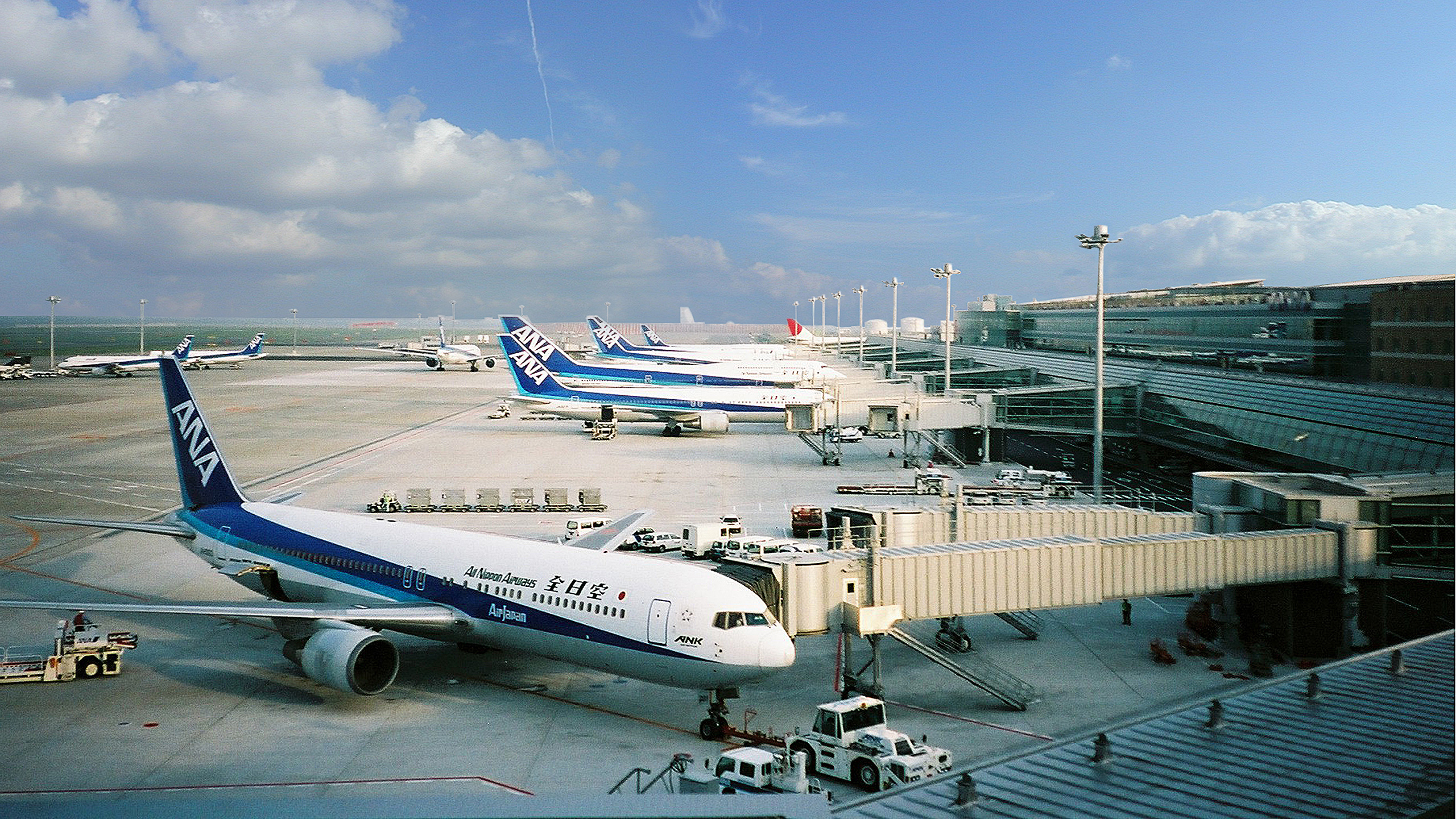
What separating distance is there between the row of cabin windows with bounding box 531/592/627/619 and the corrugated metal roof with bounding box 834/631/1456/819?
1274 centimetres

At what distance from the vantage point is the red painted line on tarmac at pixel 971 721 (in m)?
24.8

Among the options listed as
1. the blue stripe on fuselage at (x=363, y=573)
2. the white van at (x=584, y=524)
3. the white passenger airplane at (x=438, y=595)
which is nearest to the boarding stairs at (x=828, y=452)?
the white van at (x=584, y=524)

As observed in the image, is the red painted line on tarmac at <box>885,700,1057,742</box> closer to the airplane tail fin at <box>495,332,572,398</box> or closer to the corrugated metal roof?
the corrugated metal roof

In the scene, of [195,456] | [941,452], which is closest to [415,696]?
[195,456]

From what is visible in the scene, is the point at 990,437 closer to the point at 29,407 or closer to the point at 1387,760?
the point at 1387,760

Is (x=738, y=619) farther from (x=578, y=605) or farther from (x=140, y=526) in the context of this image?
(x=140, y=526)

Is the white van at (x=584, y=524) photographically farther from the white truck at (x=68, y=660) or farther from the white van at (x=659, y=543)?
the white truck at (x=68, y=660)

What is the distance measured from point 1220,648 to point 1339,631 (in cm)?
337

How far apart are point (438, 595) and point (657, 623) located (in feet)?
26.5

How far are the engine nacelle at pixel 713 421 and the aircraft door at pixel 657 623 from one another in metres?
64.5

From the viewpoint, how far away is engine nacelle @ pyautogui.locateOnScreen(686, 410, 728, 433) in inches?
3514

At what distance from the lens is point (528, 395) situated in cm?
9294

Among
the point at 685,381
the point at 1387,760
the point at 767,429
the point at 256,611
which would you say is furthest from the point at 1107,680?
the point at 685,381

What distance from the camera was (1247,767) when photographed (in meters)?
14.5
